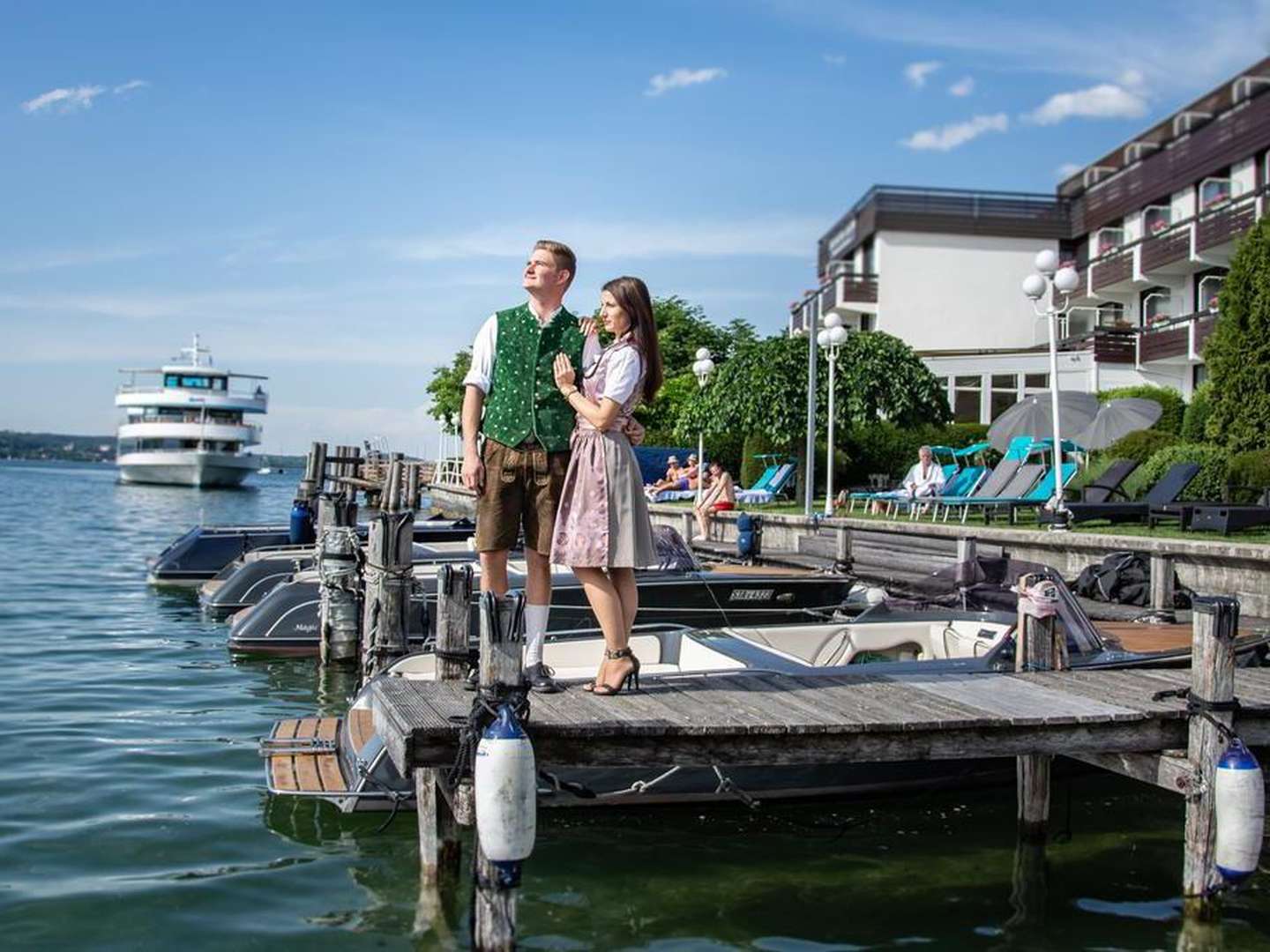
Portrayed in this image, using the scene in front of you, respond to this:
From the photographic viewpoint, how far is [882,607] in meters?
9.59


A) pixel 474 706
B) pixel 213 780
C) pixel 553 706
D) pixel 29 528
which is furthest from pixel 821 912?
pixel 29 528

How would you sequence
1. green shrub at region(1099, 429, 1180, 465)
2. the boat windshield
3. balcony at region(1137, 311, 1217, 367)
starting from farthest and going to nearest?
balcony at region(1137, 311, 1217, 367) → green shrub at region(1099, 429, 1180, 465) → the boat windshield

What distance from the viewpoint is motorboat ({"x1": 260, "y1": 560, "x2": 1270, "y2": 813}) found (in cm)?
733

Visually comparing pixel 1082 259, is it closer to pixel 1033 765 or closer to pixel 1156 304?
pixel 1156 304

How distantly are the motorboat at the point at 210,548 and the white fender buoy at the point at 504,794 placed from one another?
15251 mm

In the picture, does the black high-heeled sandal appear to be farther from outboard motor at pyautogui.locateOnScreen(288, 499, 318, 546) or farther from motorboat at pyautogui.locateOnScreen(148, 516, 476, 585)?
outboard motor at pyautogui.locateOnScreen(288, 499, 318, 546)

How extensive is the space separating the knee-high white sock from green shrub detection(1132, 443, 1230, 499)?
1424 centimetres

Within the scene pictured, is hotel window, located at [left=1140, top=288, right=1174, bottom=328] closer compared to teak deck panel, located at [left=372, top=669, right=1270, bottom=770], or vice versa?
teak deck panel, located at [left=372, top=669, right=1270, bottom=770]

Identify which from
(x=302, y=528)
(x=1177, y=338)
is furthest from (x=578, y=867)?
(x=1177, y=338)

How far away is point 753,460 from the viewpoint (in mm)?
32562

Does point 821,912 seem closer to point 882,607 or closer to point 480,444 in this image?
point 480,444

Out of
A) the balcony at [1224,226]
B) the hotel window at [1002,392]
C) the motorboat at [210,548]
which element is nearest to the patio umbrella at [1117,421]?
the motorboat at [210,548]

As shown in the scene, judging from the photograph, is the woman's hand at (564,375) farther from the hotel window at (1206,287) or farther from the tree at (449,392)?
the tree at (449,392)

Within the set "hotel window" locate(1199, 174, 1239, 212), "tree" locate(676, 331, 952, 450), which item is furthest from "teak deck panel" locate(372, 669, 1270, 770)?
"hotel window" locate(1199, 174, 1239, 212)
